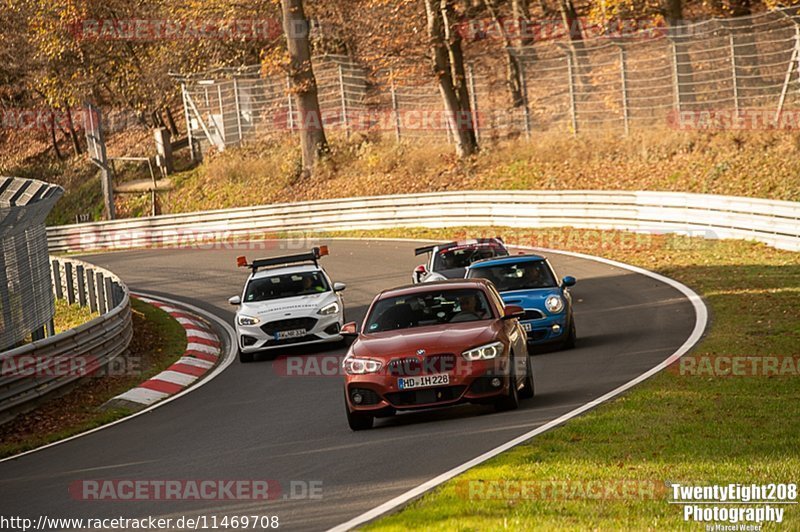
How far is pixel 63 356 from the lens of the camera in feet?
56.2

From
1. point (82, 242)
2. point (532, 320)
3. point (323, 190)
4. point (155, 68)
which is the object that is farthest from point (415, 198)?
point (155, 68)

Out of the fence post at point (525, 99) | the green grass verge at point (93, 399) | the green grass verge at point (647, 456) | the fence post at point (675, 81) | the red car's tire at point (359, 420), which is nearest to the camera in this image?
the green grass verge at point (647, 456)

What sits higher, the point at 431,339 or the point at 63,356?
the point at 431,339

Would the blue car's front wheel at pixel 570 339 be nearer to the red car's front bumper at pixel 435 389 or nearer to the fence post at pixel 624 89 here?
the red car's front bumper at pixel 435 389

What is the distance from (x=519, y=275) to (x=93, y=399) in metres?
6.64

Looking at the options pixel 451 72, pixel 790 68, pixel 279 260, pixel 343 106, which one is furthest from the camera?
pixel 343 106

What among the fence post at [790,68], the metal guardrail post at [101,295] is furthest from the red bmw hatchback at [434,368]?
the fence post at [790,68]

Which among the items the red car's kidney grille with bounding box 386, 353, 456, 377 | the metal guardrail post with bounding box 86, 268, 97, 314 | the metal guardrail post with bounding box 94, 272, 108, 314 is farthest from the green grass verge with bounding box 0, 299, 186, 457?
the red car's kidney grille with bounding box 386, 353, 456, 377

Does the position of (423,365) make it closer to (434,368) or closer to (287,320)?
(434,368)

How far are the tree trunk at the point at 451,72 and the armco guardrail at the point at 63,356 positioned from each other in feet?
66.6

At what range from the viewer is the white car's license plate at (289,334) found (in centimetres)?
2017

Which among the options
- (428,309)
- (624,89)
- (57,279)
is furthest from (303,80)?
(428,309)

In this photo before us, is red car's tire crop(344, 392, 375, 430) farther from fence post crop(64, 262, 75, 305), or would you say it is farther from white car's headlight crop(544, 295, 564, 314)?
fence post crop(64, 262, 75, 305)

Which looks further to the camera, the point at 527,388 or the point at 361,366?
the point at 527,388
